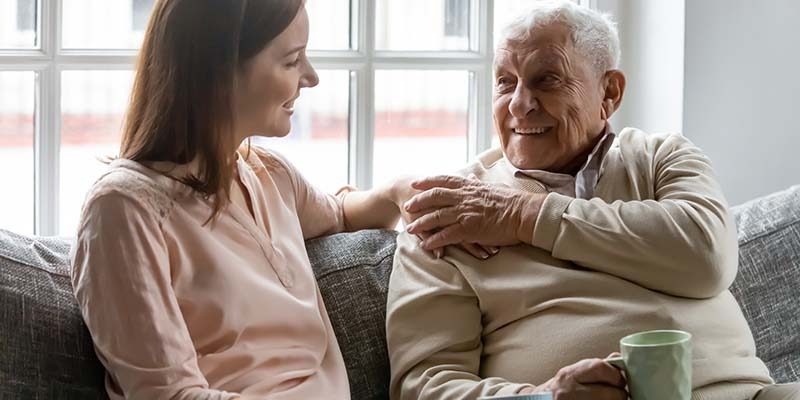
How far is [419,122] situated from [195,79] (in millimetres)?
1094

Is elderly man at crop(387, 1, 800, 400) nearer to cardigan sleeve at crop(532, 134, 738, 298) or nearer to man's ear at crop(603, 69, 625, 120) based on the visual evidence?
cardigan sleeve at crop(532, 134, 738, 298)

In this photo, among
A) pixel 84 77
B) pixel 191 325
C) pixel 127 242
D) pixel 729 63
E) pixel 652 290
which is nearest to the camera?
pixel 127 242

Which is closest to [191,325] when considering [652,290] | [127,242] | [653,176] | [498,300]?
[127,242]

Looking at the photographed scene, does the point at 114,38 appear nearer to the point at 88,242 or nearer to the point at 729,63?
the point at 88,242

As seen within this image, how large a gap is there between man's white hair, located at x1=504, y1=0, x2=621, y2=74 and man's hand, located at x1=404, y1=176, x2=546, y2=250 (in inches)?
12.7

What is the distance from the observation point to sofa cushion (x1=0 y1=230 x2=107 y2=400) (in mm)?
1796

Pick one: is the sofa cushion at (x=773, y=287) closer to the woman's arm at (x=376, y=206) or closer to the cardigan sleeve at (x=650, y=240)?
the cardigan sleeve at (x=650, y=240)

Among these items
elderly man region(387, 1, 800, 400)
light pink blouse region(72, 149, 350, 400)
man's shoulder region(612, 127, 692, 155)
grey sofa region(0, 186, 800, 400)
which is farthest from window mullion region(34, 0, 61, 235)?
man's shoulder region(612, 127, 692, 155)

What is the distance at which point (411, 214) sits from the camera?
7.20 ft

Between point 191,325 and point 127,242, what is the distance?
190mm

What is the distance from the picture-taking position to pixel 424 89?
284cm

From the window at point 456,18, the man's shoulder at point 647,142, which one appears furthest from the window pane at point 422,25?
the man's shoulder at point 647,142

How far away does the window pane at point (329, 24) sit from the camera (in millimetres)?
2699

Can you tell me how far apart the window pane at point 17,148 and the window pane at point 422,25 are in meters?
0.81
